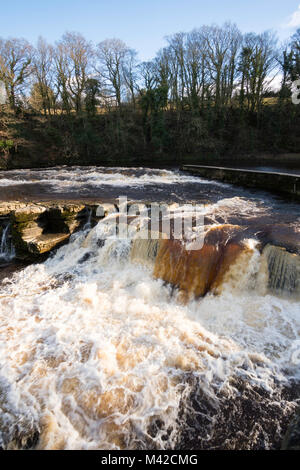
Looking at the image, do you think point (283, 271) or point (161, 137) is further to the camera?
point (161, 137)

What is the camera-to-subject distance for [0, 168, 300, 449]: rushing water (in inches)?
105

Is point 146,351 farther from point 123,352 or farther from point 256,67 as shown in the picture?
point 256,67

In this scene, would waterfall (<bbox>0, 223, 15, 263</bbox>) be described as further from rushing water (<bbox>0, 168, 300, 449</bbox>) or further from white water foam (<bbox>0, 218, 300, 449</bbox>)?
white water foam (<bbox>0, 218, 300, 449</bbox>)

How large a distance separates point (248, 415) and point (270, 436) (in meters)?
0.27

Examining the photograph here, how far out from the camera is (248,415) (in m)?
2.79

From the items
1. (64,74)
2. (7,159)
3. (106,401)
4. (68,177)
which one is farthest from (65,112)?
(106,401)

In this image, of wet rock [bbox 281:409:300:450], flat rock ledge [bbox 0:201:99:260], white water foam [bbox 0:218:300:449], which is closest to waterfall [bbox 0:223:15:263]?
flat rock ledge [bbox 0:201:99:260]

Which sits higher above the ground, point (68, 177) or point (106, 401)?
point (68, 177)

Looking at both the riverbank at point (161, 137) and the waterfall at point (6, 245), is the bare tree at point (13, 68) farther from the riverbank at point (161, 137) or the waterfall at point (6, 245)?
the waterfall at point (6, 245)

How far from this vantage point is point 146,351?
362 cm

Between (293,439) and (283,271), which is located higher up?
(283,271)

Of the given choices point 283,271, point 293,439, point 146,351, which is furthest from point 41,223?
point 293,439
